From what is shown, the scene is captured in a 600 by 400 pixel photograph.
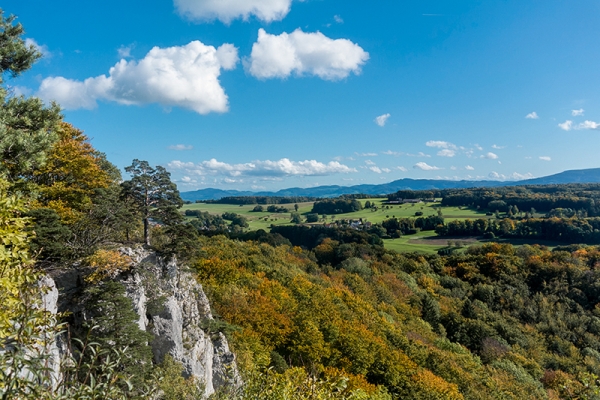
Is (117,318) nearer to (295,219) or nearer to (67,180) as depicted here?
(67,180)

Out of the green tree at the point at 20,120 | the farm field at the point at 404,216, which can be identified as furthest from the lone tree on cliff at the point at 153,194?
the farm field at the point at 404,216

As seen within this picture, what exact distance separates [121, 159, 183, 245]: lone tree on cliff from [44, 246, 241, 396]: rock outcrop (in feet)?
8.49

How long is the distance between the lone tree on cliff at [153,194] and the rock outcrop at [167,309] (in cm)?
259

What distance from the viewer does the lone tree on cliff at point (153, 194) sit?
21953 mm

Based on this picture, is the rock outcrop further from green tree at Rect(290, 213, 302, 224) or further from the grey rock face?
green tree at Rect(290, 213, 302, 224)

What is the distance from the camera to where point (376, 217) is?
5792 inches

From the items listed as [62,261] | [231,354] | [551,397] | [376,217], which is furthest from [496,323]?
[376,217]

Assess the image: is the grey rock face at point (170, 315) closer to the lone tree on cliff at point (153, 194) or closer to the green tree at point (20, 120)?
the lone tree on cliff at point (153, 194)

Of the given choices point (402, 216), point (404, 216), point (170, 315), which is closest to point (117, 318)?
point (170, 315)

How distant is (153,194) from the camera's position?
2258 centimetres

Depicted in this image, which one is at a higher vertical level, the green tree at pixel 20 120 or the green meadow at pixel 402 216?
the green tree at pixel 20 120

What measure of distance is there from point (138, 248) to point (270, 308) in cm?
1755

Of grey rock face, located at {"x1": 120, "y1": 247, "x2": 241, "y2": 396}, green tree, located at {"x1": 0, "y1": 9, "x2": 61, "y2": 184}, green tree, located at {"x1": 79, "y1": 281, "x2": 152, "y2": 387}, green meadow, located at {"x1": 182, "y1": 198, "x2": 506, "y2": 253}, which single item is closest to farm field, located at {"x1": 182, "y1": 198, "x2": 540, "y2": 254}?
green meadow, located at {"x1": 182, "y1": 198, "x2": 506, "y2": 253}

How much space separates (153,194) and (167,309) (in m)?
7.86
